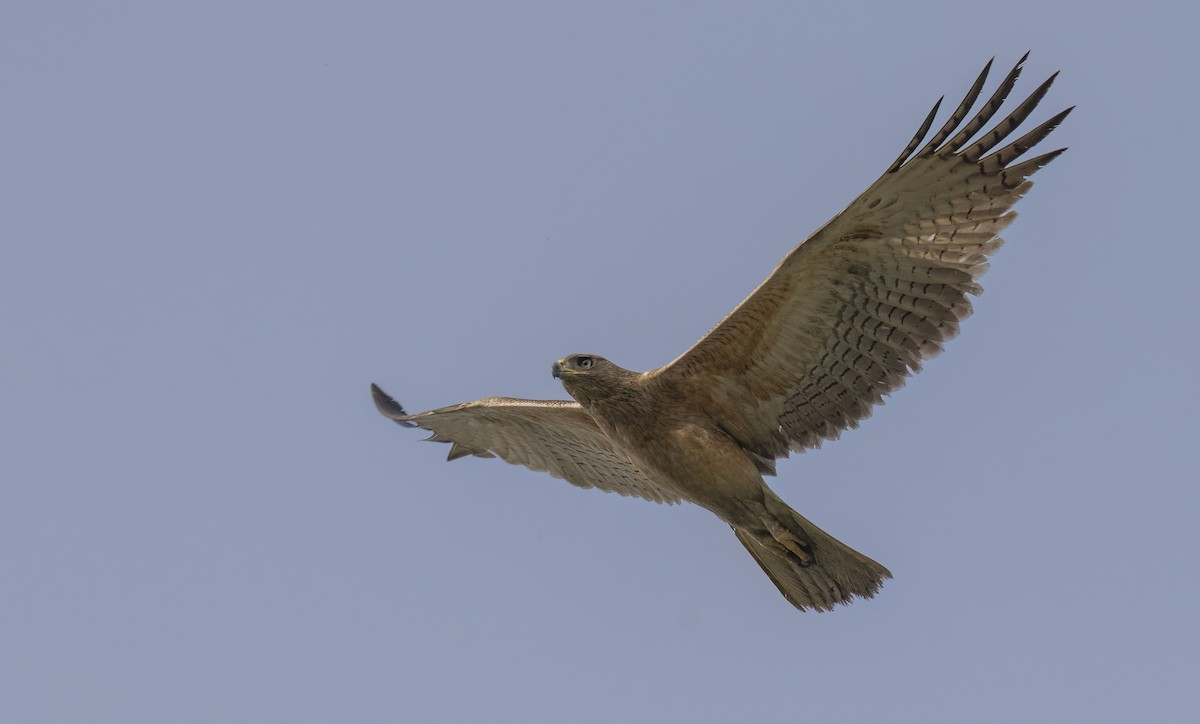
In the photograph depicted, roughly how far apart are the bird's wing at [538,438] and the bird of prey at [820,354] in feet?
0.73

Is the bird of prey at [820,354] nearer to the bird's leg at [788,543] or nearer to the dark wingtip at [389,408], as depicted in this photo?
the bird's leg at [788,543]

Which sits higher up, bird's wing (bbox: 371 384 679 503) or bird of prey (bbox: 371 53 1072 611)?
bird's wing (bbox: 371 384 679 503)

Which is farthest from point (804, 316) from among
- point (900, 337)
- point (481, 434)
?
point (481, 434)

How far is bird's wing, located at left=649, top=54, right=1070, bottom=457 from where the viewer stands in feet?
33.0

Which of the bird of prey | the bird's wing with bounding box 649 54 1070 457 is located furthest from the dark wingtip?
the bird's wing with bounding box 649 54 1070 457

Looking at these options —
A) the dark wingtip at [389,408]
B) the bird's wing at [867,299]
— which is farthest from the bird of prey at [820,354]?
the dark wingtip at [389,408]

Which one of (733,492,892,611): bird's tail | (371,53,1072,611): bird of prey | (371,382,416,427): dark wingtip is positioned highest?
(371,382,416,427): dark wingtip

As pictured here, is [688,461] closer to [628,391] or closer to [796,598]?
[628,391]

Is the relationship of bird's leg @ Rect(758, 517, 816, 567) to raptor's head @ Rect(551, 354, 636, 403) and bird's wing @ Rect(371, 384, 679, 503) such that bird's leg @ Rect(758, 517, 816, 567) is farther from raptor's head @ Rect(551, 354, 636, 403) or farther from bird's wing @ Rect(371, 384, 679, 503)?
raptor's head @ Rect(551, 354, 636, 403)

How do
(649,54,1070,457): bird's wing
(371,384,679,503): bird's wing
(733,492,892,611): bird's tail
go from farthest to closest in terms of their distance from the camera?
(371,384,679,503): bird's wing, (733,492,892,611): bird's tail, (649,54,1070,457): bird's wing

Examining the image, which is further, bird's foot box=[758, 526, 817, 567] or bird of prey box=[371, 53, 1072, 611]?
bird's foot box=[758, 526, 817, 567]

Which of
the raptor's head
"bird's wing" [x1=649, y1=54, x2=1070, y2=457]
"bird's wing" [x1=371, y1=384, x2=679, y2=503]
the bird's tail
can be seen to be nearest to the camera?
"bird's wing" [x1=649, y1=54, x2=1070, y2=457]

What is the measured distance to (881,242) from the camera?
33.9 ft

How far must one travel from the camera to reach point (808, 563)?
11.3 m
